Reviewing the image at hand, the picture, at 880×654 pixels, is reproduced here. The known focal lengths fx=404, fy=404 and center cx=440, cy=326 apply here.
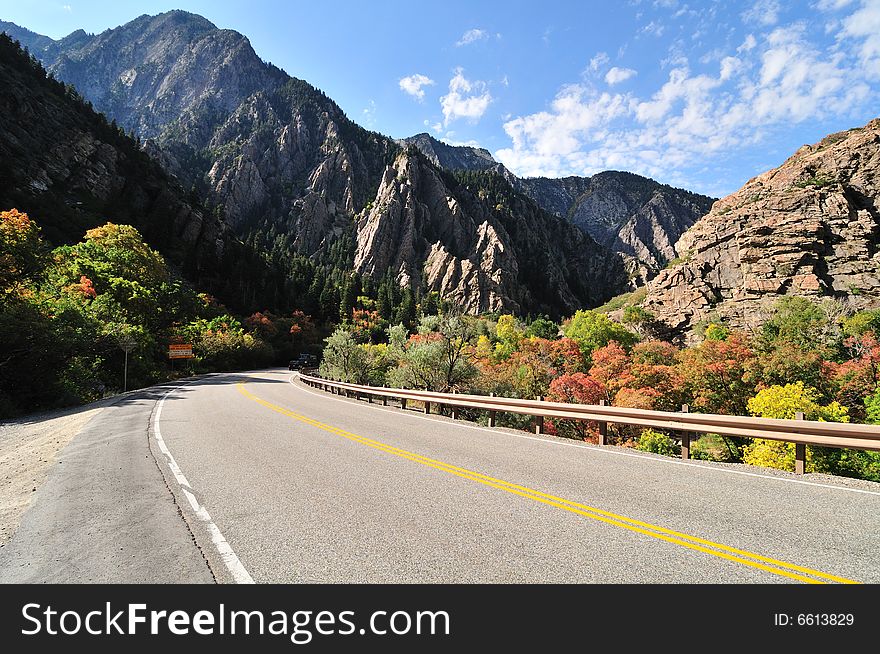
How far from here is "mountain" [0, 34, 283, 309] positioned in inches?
2788

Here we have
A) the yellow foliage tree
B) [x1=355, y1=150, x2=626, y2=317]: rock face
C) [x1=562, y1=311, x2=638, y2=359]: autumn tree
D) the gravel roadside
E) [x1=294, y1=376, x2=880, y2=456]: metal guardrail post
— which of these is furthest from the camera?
[x1=355, y1=150, x2=626, y2=317]: rock face

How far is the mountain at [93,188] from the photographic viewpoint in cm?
7081

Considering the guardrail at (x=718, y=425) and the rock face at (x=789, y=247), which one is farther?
the rock face at (x=789, y=247)

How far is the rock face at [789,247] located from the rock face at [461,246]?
59840 mm

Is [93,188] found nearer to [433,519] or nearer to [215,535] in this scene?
[215,535]

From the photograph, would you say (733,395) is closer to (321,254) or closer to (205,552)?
(205,552)

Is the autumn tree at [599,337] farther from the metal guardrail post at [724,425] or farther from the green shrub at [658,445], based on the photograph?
the metal guardrail post at [724,425]

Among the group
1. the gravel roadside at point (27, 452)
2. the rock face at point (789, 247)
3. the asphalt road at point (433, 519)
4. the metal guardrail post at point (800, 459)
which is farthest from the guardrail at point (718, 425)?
the rock face at point (789, 247)

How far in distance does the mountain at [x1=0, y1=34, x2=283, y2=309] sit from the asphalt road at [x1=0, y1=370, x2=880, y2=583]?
81.2 m

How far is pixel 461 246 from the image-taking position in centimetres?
15775

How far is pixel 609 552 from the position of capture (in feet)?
12.0

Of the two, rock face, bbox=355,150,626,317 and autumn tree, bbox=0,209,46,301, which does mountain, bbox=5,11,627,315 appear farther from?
autumn tree, bbox=0,209,46,301

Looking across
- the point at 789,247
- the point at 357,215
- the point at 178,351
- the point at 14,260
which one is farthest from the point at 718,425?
the point at 357,215

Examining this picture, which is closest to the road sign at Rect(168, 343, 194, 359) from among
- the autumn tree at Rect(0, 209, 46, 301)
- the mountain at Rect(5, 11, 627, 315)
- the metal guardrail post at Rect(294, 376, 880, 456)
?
the autumn tree at Rect(0, 209, 46, 301)
